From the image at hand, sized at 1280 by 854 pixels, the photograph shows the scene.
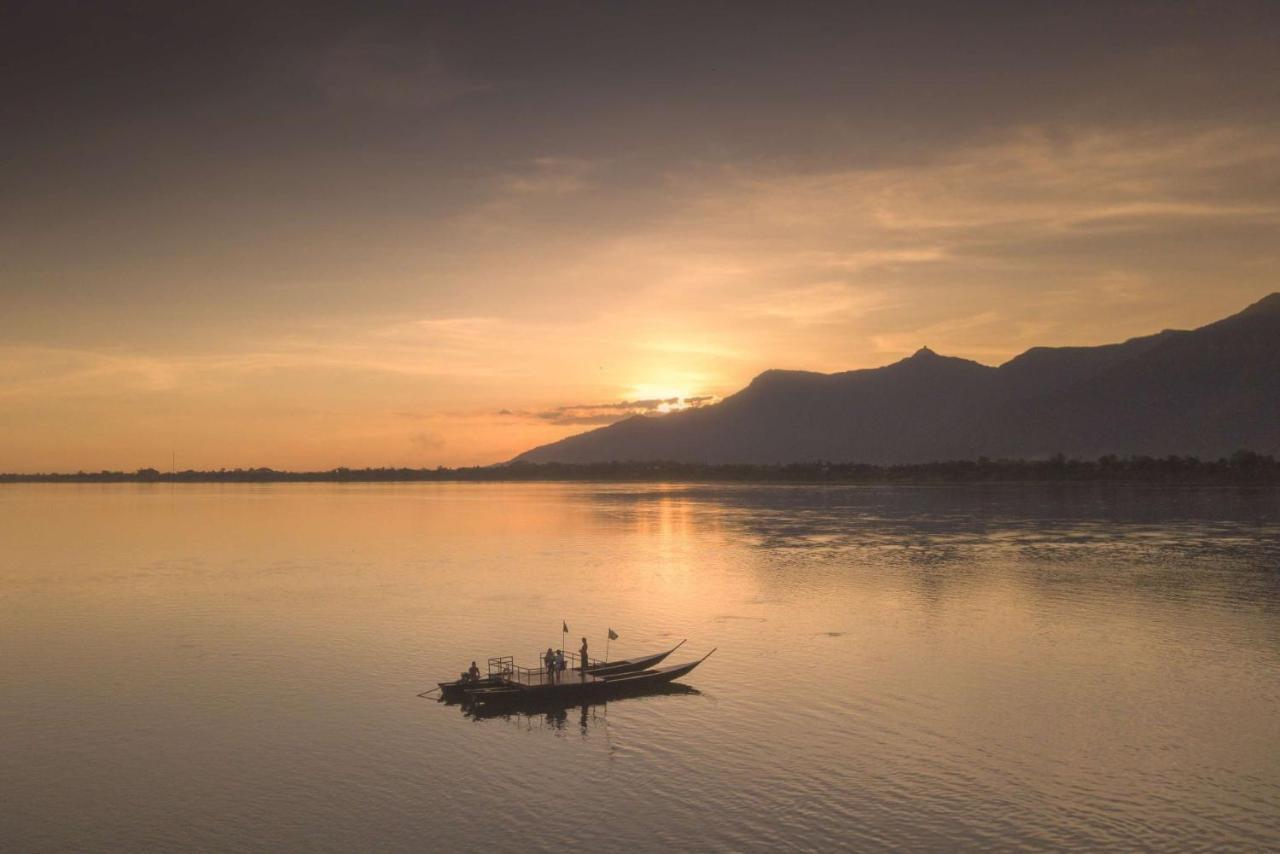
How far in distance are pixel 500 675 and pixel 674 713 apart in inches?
353

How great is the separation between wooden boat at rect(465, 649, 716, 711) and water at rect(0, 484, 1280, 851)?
53.1 inches

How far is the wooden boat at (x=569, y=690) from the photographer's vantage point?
44906 mm

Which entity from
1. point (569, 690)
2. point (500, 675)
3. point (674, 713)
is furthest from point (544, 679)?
point (674, 713)

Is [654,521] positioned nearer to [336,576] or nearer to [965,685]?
[336,576]

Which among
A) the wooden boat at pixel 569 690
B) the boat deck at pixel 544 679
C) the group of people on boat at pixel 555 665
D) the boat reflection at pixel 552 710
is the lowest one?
the boat reflection at pixel 552 710

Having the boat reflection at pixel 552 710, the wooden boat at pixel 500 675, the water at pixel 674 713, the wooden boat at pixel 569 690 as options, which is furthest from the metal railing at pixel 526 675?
the water at pixel 674 713

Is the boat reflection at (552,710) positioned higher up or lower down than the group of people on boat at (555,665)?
lower down

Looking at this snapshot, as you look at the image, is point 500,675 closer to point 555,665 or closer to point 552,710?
point 555,665

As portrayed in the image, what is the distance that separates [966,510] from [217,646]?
151 meters

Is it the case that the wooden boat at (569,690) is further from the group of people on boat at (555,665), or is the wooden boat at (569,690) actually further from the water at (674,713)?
the water at (674,713)

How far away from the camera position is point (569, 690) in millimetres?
45906

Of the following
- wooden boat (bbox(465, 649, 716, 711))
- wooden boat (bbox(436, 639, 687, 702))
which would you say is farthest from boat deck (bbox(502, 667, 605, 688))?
wooden boat (bbox(436, 639, 687, 702))

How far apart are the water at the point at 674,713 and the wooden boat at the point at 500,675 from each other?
96.6 inches

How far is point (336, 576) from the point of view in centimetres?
9656
